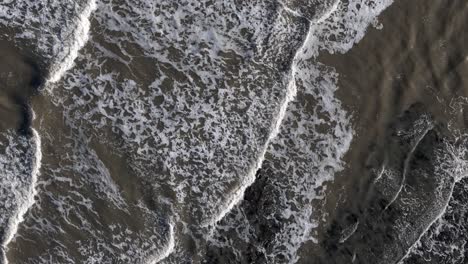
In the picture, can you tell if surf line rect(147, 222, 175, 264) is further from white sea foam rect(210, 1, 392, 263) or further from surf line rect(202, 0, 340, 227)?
white sea foam rect(210, 1, 392, 263)

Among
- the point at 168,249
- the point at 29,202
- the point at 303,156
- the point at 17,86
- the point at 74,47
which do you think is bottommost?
the point at 29,202

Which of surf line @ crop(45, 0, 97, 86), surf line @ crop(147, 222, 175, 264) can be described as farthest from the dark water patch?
surf line @ crop(147, 222, 175, 264)

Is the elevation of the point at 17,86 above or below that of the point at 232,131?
below

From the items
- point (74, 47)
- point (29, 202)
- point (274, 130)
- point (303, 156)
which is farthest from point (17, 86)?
point (303, 156)

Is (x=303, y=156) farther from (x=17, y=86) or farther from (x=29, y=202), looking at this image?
(x=17, y=86)

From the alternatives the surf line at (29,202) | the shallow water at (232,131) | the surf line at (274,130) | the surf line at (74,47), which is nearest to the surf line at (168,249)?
the shallow water at (232,131)
